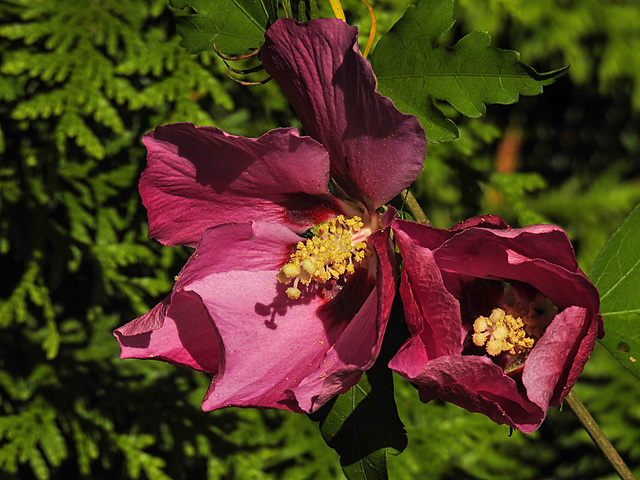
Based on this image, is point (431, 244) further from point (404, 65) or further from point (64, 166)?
point (64, 166)

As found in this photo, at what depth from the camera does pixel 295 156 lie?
0.96 m

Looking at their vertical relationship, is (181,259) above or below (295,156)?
below

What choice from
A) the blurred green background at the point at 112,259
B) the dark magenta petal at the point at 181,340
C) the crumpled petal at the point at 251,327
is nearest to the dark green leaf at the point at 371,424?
the crumpled petal at the point at 251,327

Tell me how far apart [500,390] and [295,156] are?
39 cm

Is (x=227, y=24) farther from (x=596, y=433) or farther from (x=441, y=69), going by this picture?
(x=596, y=433)

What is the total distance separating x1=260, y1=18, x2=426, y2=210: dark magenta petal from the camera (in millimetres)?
875

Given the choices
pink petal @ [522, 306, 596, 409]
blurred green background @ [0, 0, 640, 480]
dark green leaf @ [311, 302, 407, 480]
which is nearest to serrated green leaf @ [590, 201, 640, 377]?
pink petal @ [522, 306, 596, 409]

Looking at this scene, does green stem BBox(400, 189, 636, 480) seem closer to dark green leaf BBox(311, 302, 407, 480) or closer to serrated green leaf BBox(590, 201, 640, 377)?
serrated green leaf BBox(590, 201, 640, 377)

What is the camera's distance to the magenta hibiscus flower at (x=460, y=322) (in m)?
0.84

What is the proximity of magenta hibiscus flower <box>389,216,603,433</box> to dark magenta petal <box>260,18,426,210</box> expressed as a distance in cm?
10

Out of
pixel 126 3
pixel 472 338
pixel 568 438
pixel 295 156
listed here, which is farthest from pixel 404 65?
pixel 568 438

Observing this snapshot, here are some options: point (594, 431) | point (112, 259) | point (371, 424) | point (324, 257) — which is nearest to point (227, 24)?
point (324, 257)

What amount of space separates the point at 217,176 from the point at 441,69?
13.4 inches

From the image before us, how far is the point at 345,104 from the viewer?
92cm
